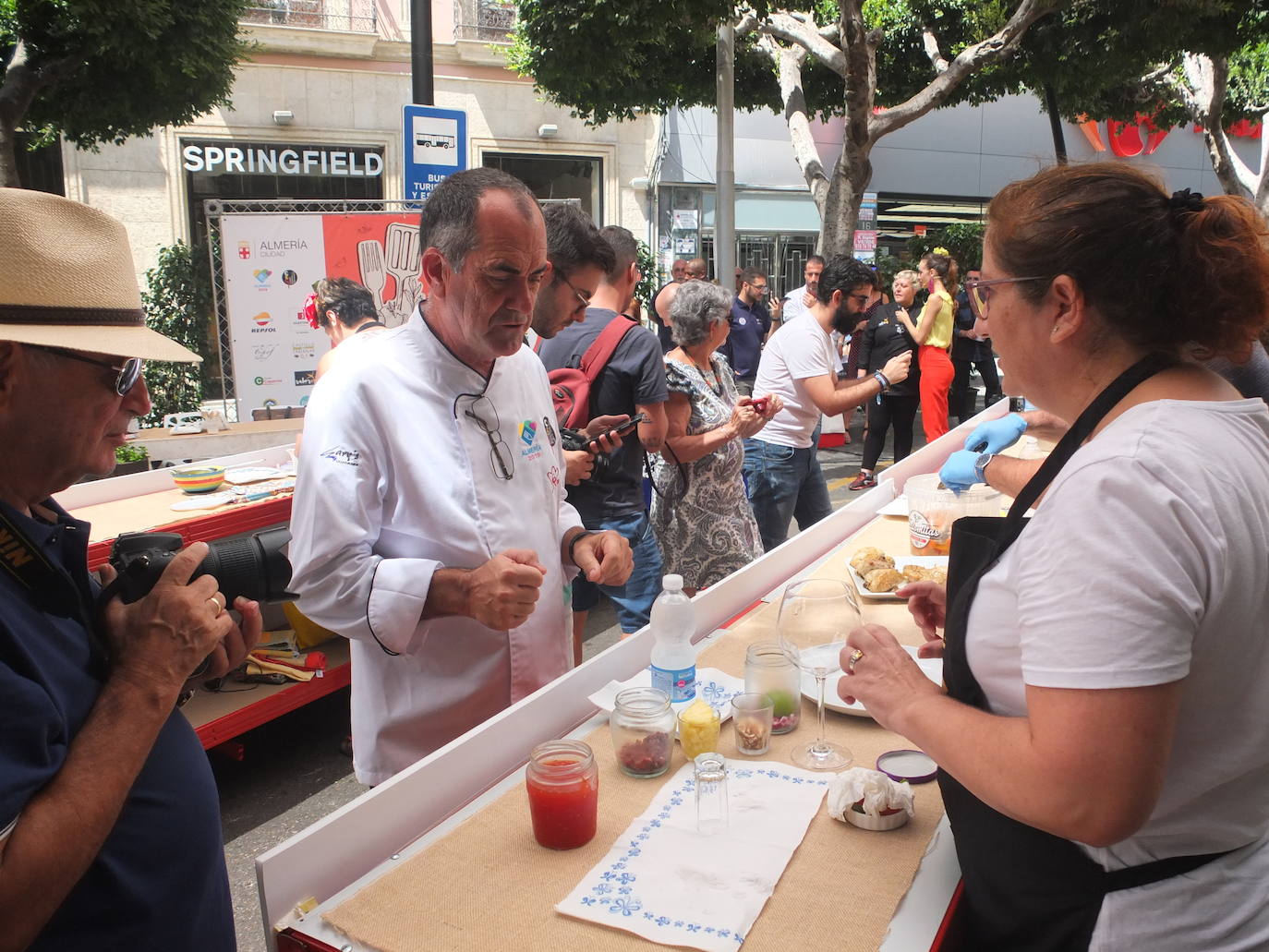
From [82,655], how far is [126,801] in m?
0.21

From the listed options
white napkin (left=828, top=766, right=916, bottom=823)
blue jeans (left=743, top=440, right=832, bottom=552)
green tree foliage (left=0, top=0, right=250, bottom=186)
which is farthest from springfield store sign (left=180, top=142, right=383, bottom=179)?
white napkin (left=828, top=766, right=916, bottom=823)

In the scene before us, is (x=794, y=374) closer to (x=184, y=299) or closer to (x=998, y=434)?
(x=998, y=434)

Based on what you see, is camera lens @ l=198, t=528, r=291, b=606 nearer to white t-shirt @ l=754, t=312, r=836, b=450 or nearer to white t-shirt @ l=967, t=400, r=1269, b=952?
white t-shirt @ l=754, t=312, r=836, b=450

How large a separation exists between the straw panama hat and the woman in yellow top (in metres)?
8.38

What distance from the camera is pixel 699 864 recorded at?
149cm

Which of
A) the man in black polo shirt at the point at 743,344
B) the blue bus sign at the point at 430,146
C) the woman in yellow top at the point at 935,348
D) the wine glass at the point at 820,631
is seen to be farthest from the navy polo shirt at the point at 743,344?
the wine glass at the point at 820,631

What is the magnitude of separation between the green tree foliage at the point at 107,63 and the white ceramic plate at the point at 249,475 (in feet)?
15.3

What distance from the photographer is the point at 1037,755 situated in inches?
44.0

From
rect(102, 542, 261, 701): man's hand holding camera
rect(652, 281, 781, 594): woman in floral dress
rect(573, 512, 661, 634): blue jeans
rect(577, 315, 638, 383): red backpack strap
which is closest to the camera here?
rect(102, 542, 261, 701): man's hand holding camera

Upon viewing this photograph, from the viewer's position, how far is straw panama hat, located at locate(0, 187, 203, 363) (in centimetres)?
127

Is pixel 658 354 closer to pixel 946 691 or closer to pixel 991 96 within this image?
pixel 946 691

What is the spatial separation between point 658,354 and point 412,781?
2.40 meters

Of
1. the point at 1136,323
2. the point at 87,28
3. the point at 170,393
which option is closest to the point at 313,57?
the point at 170,393

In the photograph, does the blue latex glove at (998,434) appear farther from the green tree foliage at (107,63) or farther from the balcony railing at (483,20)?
the balcony railing at (483,20)
